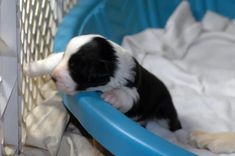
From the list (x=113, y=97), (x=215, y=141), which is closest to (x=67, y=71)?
(x=113, y=97)

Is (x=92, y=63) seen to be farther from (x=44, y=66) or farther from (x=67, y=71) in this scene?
(x=44, y=66)

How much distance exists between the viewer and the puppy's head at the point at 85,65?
135cm

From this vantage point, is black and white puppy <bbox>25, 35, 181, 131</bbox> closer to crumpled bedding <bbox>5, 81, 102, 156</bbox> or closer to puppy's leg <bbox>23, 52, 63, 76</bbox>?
puppy's leg <bbox>23, 52, 63, 76</bbox>

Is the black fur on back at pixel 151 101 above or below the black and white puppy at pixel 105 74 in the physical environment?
below

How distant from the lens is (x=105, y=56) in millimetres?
1374

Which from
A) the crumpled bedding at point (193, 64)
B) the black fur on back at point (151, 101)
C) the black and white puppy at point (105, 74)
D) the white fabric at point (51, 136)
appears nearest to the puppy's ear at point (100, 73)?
the black and white puppy at point (105, 74)

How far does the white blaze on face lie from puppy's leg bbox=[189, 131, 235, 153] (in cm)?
49

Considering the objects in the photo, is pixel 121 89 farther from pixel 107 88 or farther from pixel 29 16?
pixel 29 16

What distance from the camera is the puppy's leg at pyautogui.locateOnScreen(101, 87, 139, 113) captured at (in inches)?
57.2

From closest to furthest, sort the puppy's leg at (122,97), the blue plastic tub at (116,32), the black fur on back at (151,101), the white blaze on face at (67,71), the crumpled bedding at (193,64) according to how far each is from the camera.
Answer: the blue plastic tub at (116,32) < the white blaze on face at (67,71) < the puppy's leg at (122,97) < the black fur on back at (151,101) < the crumpled bedding at (193,64)

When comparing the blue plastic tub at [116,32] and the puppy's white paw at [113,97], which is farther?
the puppy's white paw at [113,97]

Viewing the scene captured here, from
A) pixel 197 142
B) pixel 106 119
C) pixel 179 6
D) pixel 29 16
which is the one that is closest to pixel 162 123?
pixel 197 142

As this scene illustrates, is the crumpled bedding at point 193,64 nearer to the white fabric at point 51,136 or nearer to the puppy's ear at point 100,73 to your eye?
the white fabric at point 51,136

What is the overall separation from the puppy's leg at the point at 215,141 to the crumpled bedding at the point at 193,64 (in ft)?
0.11
